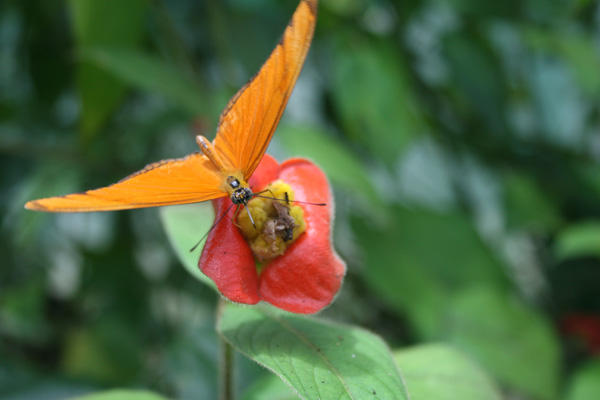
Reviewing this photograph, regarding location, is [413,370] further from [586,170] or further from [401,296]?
[586,170]

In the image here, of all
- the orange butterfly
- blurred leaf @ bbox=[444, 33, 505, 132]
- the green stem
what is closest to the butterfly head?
the orange butterfly

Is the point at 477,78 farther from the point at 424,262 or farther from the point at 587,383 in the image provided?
the point at 587,383

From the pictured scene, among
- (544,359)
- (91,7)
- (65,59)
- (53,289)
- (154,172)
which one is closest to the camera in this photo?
(154,172)

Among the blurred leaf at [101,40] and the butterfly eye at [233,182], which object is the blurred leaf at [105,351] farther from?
the butterfly eye at [233,182]

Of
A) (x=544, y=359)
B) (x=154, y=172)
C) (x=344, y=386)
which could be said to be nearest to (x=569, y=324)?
(x=544, y=359)

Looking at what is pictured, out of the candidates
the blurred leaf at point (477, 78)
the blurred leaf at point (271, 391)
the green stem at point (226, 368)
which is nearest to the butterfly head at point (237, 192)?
the green stem at point (226, 368)

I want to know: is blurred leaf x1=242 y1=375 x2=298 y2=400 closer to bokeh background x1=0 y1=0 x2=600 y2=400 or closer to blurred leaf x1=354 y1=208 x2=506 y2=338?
bokeh background x1=0 y1=0 x2=600 y2=400
